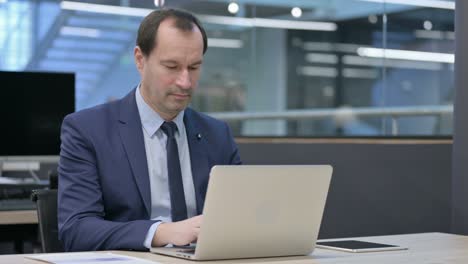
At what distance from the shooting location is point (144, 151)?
2.61 m

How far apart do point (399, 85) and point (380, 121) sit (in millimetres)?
341

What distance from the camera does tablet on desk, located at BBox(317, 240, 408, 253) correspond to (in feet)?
8.15

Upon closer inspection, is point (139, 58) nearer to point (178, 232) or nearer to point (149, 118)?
point (149, 118)

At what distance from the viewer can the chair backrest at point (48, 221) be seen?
262cm

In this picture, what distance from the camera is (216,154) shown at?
2.82 metres

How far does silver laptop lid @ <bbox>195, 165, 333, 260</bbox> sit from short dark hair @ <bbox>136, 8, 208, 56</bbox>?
2.11 ft

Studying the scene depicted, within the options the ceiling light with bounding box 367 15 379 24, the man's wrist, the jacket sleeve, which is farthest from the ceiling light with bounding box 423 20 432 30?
the man's wrist

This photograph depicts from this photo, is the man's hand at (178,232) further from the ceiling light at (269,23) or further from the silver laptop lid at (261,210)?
the ceiling light at (269,23)

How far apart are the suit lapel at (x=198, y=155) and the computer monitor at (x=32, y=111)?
194 centimetres

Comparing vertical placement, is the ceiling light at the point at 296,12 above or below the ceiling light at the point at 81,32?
above

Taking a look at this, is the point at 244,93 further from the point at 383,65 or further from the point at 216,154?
the point at 216,154

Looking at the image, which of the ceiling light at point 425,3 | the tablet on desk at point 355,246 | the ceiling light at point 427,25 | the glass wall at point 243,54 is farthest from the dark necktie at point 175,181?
the glass wall at point 243,54

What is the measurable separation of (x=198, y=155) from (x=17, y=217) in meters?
1.34

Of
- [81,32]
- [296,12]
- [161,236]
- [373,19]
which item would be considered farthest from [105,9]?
[161,236]
